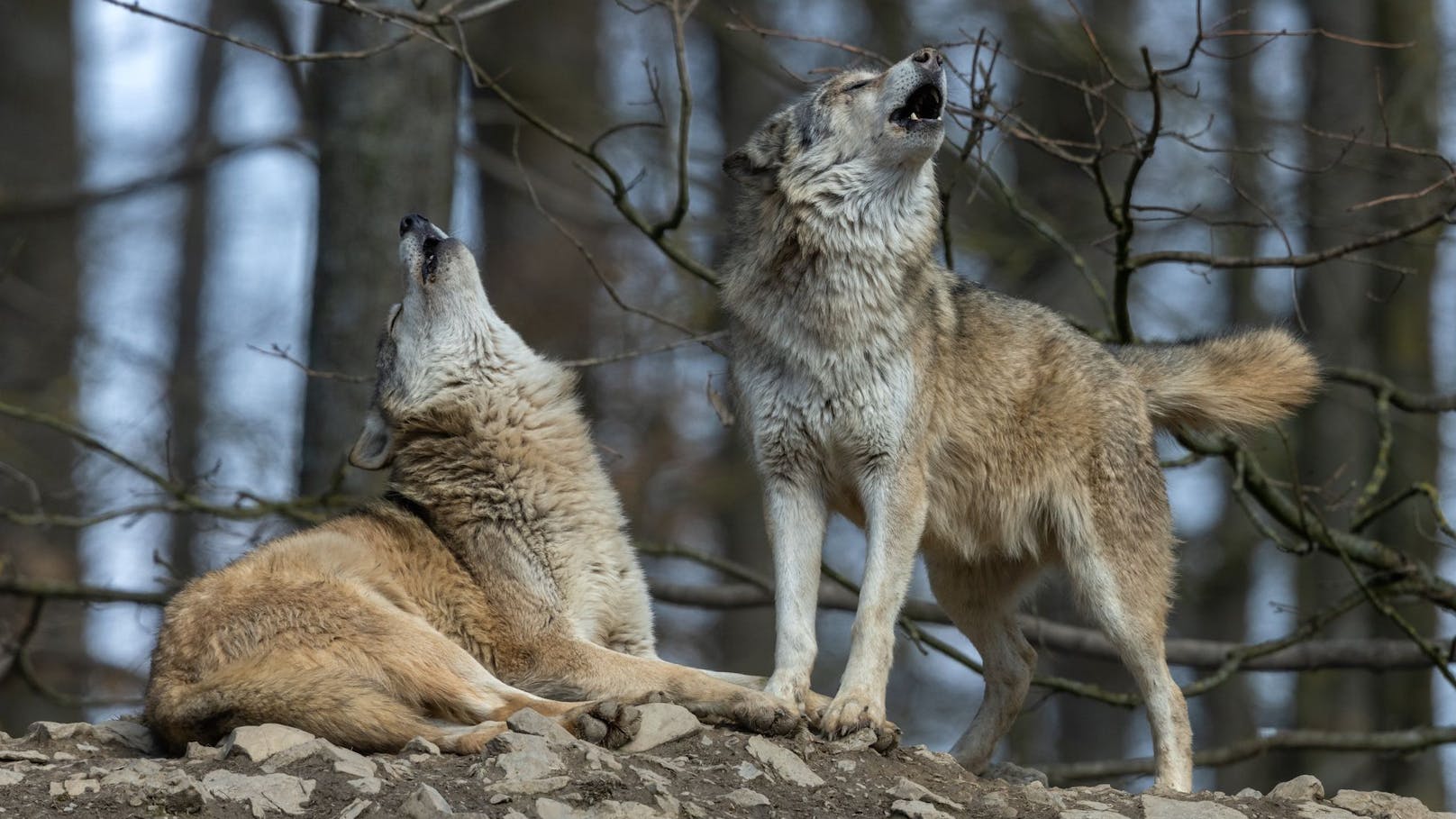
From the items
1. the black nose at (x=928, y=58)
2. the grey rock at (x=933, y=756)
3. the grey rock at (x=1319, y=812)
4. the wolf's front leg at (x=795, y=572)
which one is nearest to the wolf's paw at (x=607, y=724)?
the wolf's front leg at (x=795, y=572)

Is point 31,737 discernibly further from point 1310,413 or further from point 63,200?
point 1310,413

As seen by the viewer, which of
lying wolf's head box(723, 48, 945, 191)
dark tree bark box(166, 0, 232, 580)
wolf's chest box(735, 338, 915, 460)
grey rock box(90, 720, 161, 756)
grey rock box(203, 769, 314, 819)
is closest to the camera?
grey rock box(203, 769, 314, 819)

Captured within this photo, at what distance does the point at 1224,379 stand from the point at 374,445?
4393 mm

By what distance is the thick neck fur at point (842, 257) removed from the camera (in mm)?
6664

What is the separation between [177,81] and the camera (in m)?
23.8

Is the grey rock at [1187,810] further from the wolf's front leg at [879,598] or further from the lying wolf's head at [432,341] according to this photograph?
the lying wolf's head at [432,341]

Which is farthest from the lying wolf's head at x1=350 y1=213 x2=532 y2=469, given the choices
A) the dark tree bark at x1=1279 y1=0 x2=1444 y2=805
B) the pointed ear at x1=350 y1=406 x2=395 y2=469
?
the dark tree bark at x1=1279 y1=0 x2=1444 y2=805

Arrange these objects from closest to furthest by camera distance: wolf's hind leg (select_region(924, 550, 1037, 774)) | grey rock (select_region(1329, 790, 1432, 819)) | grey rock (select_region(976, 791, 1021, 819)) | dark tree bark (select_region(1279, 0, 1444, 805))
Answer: grey rock (select_region(976, 791, 1021, 819))
grey rock (select_region(1329, 790, 1432, 819))
wolf's hind leg (select_region(924, 550, 1037, 774))
dark tree bark (select_region(1279, 0, 1444, 805))

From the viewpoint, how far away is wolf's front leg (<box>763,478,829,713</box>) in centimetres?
624

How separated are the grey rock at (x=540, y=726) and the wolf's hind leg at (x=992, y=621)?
237 centimetres

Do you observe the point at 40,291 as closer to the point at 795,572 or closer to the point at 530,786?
the point at 795,572

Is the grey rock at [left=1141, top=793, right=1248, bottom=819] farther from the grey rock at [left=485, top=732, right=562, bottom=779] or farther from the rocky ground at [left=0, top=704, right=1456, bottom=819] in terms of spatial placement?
the grey rock at [left=485, top=732, right=562, bottom=779]

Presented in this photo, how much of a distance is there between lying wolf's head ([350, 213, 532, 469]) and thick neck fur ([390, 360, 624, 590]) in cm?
9

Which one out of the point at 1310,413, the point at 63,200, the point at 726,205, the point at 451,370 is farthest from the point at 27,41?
the point at 1310,413
